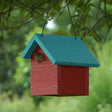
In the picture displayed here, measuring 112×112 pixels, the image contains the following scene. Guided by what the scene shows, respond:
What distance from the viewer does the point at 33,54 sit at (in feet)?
12.5

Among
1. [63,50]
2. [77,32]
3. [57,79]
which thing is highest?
[77,32]

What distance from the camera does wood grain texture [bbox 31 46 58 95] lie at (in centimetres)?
350

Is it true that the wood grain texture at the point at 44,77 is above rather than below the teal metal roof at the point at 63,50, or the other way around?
below

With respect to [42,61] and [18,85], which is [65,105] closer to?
[42,61]

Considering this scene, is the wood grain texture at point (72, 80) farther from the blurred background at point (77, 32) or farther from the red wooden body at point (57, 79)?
the blurred background at point (77, 32)

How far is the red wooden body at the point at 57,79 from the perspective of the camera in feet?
11.4

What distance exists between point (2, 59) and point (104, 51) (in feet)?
79.4

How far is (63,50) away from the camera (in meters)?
3.53

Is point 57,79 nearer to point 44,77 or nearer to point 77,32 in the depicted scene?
point 44,77

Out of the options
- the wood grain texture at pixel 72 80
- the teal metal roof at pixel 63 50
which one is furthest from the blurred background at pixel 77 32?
the wood grain texture at pixel 72 80

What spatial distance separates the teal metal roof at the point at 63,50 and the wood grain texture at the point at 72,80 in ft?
0.40

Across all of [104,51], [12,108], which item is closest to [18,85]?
[12,108]

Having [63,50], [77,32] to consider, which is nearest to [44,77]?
[63,50]

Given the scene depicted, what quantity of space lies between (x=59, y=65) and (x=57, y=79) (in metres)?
0.14
